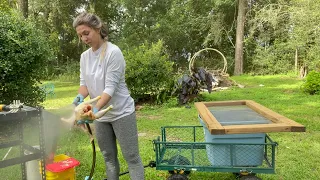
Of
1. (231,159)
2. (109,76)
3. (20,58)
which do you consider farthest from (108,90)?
(20,58)

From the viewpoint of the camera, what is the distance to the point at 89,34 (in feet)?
7.04

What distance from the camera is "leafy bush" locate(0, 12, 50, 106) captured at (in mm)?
4168

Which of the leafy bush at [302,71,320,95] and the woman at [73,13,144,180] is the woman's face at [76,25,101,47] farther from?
the leafy bush at [302,71,320,95]

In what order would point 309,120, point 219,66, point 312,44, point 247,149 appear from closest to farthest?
point 247,149
point 309,120
point 312,44
point 219,66

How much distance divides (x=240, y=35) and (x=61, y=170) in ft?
46.9

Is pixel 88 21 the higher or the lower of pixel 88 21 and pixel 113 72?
the higher

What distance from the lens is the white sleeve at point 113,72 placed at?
211cm

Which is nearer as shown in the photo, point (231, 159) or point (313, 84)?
point (231, 159)

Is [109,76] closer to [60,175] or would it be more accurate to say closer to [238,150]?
[60,175]

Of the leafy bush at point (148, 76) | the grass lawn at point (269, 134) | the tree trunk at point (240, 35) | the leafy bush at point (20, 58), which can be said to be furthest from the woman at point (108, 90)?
the tree trunk at point (240, 35)

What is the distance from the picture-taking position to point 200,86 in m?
7.44

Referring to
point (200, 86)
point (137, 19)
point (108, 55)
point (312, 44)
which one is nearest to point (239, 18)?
point (312, 44)

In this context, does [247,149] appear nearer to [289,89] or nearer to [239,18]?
[289,89]

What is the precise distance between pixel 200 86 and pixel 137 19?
10935 mm
